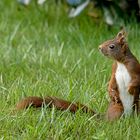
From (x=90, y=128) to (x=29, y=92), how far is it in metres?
0.67

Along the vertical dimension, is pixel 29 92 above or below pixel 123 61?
below

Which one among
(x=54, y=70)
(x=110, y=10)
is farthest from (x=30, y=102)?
(x=110, y=10)

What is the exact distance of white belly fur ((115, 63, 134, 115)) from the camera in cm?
355

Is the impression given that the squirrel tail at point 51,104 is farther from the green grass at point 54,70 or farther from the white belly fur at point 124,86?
the white belly fur at point 124,86

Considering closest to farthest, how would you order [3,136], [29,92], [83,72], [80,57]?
[3,136], [29,92], [83,72], [80,57]

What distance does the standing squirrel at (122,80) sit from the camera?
11.6ft

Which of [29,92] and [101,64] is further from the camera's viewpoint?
[101,64]

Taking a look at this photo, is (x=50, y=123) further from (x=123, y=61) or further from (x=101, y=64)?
(x=101, y=64)

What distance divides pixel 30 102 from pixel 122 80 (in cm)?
53

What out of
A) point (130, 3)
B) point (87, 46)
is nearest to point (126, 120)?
point (87, 46)

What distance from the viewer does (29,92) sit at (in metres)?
4.06

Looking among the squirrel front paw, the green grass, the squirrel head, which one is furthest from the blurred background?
the squirrel front paw

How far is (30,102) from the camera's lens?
367cm

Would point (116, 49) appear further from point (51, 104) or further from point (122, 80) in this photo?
point (51, 104)
